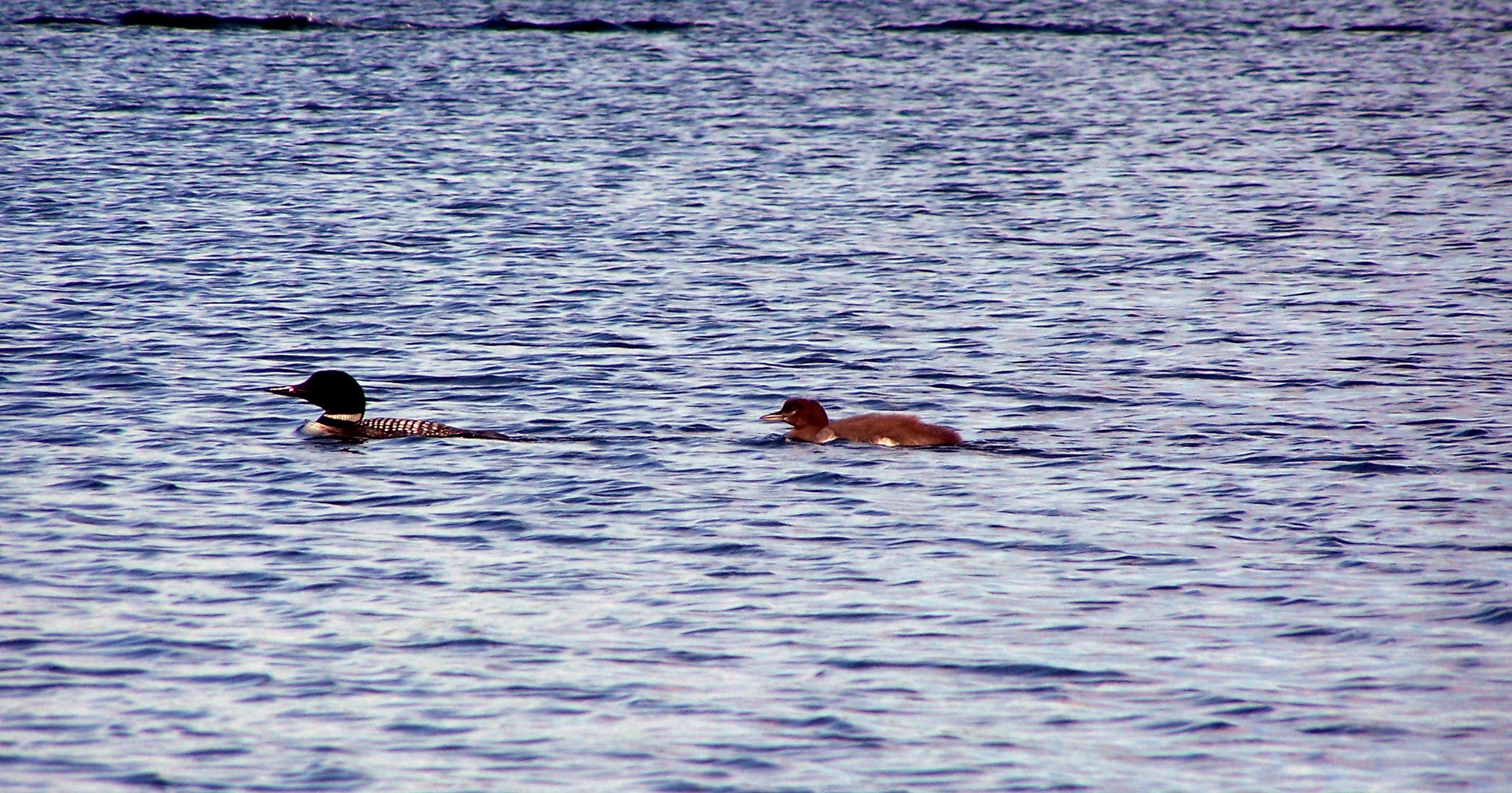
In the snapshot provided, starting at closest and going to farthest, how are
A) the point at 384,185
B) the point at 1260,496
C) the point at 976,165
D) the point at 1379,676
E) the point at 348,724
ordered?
1. the point at 348,724
2. the point at 1379,676
3. the point at 1260,496
4. the point at 384,185
5. the point at 976,165

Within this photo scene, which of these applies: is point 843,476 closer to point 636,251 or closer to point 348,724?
point 348,724

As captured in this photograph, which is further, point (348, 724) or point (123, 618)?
point (123, 618)

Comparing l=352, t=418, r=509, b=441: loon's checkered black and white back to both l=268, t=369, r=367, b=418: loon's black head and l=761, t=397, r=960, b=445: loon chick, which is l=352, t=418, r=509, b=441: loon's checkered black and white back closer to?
l=268, t=369, r=367, b=418: loon's black head

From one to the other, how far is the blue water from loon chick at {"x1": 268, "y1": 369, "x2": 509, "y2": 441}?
7.1 inches

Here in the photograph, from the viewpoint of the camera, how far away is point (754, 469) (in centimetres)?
1368

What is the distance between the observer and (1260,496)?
41.9ft

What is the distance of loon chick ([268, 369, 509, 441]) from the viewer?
14.5 metres

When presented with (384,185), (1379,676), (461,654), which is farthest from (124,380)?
(384,185)

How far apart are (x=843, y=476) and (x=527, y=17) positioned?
46417 millimetres

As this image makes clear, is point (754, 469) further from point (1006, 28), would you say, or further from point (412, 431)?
point (1006, 28)

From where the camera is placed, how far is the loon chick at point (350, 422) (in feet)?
47.7

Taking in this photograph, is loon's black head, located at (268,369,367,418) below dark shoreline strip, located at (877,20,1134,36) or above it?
above

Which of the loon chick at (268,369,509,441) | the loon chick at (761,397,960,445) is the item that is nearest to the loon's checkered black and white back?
the loon chick at (268,369,509,441)

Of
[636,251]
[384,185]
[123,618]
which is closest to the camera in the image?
[123,618]
